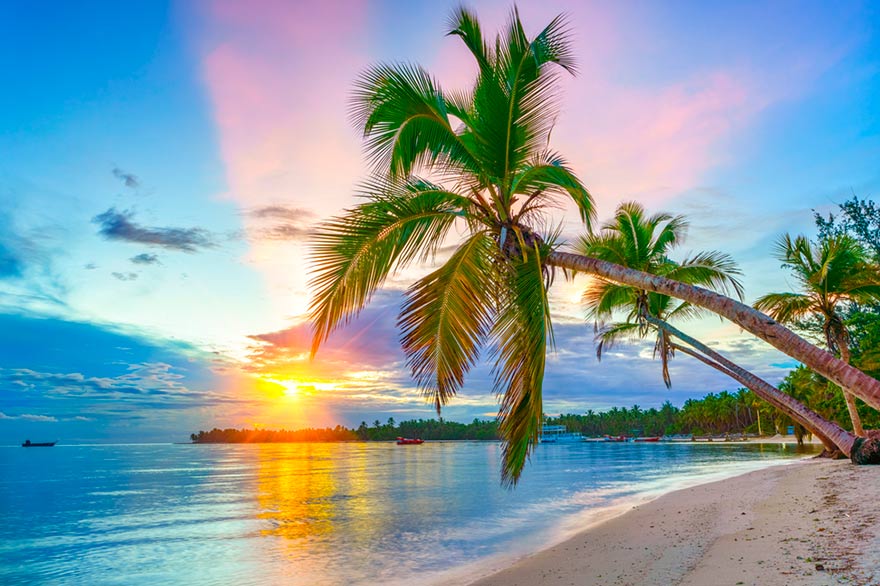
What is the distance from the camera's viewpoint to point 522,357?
5.96 metres

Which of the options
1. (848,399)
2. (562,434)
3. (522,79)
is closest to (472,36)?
(522,79)

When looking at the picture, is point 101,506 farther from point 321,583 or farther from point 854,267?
point 854,267

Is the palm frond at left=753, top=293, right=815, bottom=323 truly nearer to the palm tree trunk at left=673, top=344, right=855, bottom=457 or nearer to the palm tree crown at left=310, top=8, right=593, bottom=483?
the palm tree trunk at left=673, top=344, right=855, bottom=457

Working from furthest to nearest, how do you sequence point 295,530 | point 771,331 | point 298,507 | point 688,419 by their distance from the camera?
point 688,419 < point 298,507 < point 295,530 < point 771,331

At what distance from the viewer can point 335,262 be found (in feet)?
20.6

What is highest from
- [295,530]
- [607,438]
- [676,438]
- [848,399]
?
[848,399]

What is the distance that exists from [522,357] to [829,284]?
15.1 metres

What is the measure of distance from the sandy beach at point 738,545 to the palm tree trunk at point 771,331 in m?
1.72

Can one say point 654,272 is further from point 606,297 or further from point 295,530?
point 295,530

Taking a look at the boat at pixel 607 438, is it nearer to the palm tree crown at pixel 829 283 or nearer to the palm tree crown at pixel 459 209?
the palm tree crown at pixel 829 283

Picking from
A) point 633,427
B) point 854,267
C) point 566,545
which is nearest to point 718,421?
point 633,427

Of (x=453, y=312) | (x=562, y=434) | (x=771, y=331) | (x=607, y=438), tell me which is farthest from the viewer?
(x=562, y=434)

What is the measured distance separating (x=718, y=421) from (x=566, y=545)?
4597 inches

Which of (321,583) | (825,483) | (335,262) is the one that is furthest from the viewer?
(825,483)
